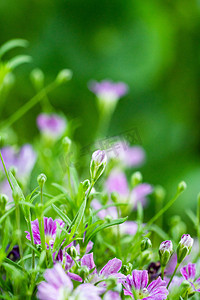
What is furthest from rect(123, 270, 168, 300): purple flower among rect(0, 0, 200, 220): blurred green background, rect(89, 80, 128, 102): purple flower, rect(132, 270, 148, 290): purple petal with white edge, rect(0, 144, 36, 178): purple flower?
rect(0, 0, 200, 220): blurred green background

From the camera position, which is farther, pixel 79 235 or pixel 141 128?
pixel 141 128

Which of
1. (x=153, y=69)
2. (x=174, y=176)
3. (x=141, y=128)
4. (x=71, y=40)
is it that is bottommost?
(x=174, y=176)

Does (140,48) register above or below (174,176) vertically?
above

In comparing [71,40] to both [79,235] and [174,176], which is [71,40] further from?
[79,235]

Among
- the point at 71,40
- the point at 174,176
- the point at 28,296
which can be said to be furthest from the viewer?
the point at 71,40

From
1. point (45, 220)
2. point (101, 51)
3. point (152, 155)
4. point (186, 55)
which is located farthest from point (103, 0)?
point (45, 220)

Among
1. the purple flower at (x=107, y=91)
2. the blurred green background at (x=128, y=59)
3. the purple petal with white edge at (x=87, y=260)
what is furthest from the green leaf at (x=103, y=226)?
the blurred green background at (x=128, y=59)

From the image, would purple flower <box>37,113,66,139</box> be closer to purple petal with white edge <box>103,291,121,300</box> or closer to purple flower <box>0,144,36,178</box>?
purple flower <box>0,144,36,178</box>
